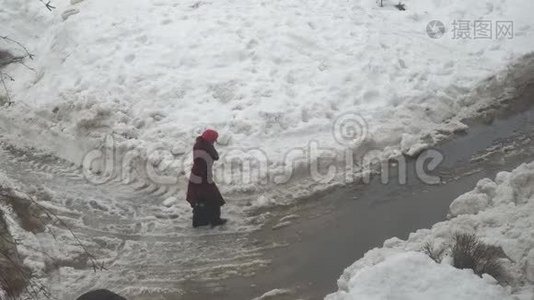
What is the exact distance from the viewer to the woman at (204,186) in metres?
7.05

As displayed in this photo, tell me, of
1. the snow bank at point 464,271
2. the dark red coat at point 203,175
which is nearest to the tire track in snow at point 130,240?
the dark red coat at point 203,175

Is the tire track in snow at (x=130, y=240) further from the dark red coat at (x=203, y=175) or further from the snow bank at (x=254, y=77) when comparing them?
the snow bank at (x=254, y=77)

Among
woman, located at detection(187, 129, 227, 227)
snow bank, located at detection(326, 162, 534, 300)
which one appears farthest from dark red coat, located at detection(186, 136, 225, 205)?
snow bank, located at detection(326, 162, 534, 300)

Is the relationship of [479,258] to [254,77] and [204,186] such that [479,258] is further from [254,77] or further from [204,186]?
[254,77]

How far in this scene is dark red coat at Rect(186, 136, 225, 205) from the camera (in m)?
7.05

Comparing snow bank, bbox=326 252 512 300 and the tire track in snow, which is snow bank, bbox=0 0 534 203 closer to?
the tire track in snow

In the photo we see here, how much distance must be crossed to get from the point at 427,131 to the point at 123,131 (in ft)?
15.1

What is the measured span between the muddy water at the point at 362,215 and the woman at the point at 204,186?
603mm

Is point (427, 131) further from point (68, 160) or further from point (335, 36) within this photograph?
point (68, 160)

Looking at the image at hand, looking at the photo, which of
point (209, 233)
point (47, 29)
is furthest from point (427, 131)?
point (47, 29)

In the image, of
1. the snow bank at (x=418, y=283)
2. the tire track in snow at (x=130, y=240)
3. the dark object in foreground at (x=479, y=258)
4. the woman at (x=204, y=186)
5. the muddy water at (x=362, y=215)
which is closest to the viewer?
the snow bank at (x=418, y=283)

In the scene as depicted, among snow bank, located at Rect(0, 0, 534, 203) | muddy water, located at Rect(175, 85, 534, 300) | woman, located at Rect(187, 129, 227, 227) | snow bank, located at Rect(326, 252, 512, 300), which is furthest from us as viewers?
snow bank, located at Rect(0, 0, 534, 203)

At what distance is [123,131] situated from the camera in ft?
30.1

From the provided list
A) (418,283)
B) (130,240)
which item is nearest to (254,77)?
(130,240)
